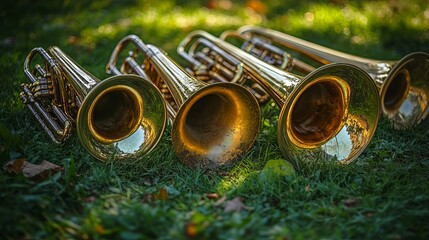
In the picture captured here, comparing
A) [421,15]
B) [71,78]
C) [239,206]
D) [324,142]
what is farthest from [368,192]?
[421,15]

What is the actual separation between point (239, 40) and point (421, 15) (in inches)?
109

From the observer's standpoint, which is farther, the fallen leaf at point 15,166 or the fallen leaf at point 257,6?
the fallen leaf at point 257,6

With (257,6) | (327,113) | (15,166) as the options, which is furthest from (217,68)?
(257,6)

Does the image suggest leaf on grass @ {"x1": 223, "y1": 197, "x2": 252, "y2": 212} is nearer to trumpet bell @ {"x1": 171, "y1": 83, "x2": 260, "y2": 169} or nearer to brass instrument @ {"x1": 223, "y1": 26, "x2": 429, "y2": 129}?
trumpet bell @ {"x1": 171, "y1": 83, "x2": 260, "y2": 169}

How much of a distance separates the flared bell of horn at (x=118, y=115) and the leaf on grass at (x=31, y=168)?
0.76 feet

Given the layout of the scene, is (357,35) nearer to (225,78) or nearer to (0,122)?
(225,78)

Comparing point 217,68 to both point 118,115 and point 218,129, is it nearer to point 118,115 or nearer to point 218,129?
point 218,129

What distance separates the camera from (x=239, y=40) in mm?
5191

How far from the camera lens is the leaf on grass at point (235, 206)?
8.35 ft

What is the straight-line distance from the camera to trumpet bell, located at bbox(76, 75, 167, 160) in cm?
288

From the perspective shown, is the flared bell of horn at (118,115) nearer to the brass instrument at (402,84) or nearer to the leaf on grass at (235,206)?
the leaf on grass at (235,206)

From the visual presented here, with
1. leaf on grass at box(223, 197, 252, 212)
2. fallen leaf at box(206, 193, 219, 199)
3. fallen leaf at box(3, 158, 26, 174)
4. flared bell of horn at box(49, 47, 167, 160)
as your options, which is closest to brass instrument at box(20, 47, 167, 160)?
flared bell of horn at box(49, 47, 167, 160)

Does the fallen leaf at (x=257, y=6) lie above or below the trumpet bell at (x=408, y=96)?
above

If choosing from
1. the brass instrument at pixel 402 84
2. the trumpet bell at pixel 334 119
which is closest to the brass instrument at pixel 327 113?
the trumpet bell at pixel 334 119
